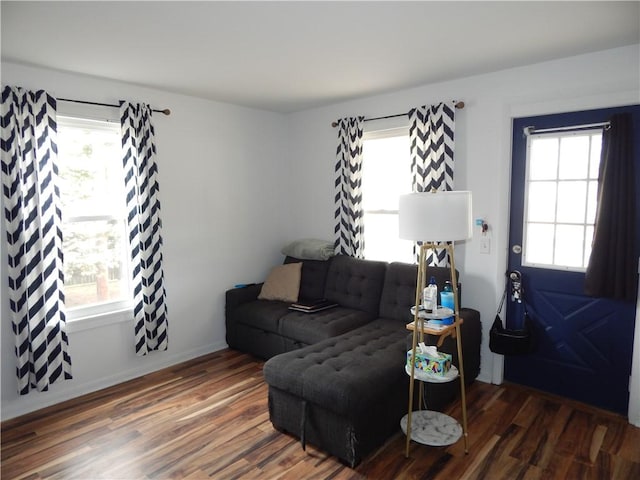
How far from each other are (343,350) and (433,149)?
1820mm

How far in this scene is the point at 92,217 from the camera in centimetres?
337

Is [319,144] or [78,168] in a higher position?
[319,144]

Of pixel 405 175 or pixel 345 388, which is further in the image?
pixel 405 175

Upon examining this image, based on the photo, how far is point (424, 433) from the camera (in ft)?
8.32

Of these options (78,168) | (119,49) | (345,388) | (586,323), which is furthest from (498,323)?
(78,168)

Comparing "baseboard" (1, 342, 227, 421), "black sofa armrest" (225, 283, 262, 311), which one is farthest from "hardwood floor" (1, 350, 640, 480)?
"black sofa armrest" (225, 283, 262, 311)

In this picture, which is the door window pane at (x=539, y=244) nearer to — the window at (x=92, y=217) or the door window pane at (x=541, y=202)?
the door window pane at (x=541, y=202)

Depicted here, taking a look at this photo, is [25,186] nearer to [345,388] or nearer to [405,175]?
[345,388]

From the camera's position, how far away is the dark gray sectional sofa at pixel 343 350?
2389 mm

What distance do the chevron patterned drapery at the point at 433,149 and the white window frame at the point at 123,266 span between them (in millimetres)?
2488

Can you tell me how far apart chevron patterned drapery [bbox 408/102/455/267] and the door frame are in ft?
1.38

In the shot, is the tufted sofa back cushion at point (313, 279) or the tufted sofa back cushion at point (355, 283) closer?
the tufted sofa back cushion at point (355, 283)

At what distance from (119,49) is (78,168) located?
1.15 metres

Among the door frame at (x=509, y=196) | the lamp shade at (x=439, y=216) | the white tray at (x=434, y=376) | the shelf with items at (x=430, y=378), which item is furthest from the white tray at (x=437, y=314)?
the door frame at (x=509, y=196)
